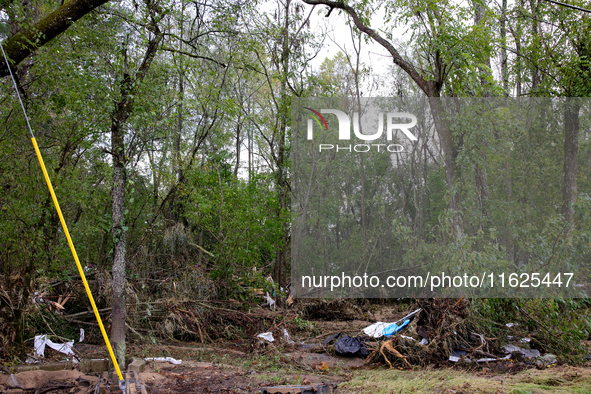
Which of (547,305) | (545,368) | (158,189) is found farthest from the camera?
(158,189)

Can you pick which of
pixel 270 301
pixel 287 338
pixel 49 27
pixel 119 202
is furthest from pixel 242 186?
pixel 49 27

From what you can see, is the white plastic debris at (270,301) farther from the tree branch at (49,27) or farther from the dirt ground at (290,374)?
the tree branch at (49,27)

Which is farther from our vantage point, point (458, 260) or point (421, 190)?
point (421, 190)

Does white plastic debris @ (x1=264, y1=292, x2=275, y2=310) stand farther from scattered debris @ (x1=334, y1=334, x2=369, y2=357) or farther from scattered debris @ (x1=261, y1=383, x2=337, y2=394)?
scattered debris @ (x1=261, y1=383, x2=337, y2=394)

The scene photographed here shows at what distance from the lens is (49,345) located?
6.00 metres

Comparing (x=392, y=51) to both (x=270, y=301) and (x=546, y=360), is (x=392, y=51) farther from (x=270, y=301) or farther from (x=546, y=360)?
(x=270, y=301)

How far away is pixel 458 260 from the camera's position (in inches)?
296

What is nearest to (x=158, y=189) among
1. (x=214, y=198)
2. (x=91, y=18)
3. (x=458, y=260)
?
A: (x=214, y=198)

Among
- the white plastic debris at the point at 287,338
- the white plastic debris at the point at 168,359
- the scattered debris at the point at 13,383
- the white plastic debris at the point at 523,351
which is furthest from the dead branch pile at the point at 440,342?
the scattered debris at the point at 13,383

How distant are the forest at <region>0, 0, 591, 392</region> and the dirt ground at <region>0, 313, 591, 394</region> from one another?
58 cm

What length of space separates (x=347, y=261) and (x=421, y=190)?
209 cm

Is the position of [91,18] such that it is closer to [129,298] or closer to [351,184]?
[129,298]

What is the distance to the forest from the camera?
5688 millimetres

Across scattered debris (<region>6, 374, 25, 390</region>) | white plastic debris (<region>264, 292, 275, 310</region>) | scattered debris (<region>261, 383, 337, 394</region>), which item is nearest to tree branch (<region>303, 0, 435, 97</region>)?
white plastic debris (<region>264, 292, 275, 310</region>)
